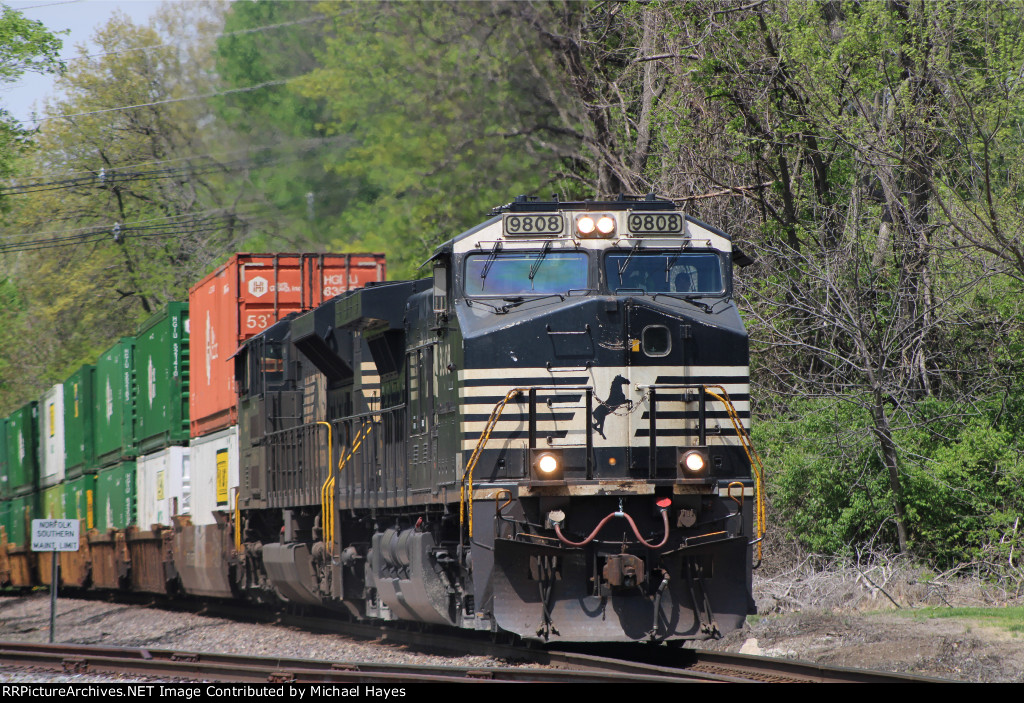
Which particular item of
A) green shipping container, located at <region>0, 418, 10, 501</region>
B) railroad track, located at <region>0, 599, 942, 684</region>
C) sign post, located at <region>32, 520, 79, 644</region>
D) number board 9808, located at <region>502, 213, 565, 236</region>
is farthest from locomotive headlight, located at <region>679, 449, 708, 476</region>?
green shipping container, located at <region>0, 418, 10, 501</region>

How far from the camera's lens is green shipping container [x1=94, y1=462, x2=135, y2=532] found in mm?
22344

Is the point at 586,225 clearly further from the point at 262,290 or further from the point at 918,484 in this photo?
the point at 262,290

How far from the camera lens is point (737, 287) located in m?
18.0

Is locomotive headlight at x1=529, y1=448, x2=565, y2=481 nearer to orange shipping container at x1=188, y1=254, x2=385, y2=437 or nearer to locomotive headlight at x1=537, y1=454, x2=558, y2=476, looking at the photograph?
locomotive headlight at x1=537, y1=454, x2=558, y2=476

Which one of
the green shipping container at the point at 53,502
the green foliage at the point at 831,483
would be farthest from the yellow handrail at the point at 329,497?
the green shipping container at the point at 53,502

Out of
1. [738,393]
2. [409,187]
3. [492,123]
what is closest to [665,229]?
[738,393]

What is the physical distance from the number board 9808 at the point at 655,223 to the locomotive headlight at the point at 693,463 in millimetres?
1961

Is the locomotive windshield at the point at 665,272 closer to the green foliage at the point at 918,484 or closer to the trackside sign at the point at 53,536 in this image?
the green foliage at the point at 918,484

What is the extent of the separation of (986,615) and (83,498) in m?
19.7

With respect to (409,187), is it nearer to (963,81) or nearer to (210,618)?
(210,618)

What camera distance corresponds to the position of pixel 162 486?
20.4 metres

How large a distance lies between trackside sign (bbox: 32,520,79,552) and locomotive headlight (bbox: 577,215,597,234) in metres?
8.75

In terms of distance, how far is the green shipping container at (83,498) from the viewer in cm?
2517

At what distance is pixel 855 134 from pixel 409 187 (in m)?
16.2
